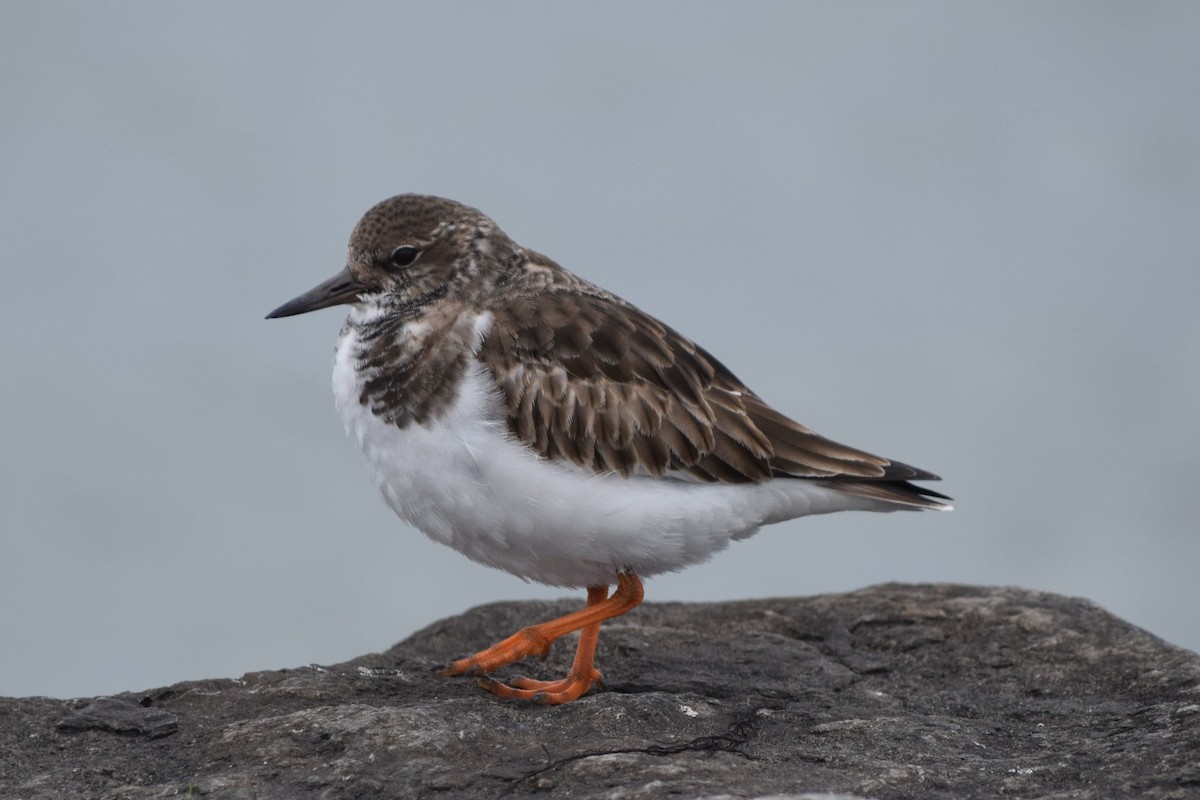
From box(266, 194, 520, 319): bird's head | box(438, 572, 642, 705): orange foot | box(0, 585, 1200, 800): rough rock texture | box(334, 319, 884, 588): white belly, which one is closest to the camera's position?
box(0, 585, 1200, 800): rough rock texture

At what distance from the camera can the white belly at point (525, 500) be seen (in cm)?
602

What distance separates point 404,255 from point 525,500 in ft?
4.62

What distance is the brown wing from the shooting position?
20.3 ft

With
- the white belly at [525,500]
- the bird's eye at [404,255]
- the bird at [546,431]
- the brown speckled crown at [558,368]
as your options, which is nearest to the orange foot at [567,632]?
the bird at [546,431]

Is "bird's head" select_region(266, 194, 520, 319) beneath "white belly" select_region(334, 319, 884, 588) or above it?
above

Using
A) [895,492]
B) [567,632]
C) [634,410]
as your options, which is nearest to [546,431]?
[634,410]

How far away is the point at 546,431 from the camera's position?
6141mm

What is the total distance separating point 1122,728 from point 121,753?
4.13 meters

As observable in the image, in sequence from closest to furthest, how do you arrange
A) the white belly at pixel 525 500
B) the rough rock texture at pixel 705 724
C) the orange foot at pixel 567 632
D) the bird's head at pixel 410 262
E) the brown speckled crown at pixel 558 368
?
the rough rock texture at pixel 705 724, the white belly at pixel 525 500, the brown speckled crown at pixel 558 368, the orange foot at pixel 567 632, the bird's head at pixel 410 262

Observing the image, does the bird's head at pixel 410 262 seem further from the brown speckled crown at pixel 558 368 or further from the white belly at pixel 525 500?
the white belly at pixel 525 500

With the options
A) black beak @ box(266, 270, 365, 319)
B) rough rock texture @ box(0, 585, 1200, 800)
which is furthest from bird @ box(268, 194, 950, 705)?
rough rock texture @ box(0, 585, 1200, 800)

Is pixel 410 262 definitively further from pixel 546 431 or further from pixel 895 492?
pixel 895 492

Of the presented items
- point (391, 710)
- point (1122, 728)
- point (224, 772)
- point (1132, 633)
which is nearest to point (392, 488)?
point (391, 710)

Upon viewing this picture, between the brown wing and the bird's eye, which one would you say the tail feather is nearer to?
the brown wing
